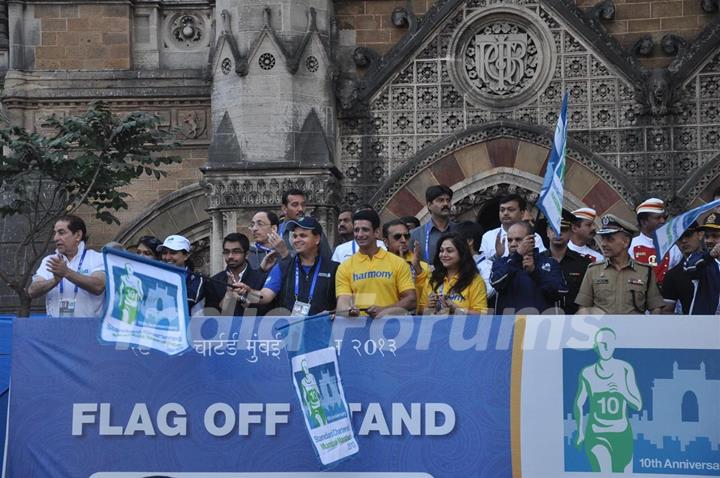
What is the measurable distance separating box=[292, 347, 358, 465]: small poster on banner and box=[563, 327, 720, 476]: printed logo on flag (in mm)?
1480

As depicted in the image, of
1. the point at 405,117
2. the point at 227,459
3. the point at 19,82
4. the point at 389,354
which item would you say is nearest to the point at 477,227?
the point at 389,354

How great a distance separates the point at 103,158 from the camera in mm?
16438

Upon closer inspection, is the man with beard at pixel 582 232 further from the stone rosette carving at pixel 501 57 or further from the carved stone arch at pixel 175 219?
the carved stone arch at pixel 175 219

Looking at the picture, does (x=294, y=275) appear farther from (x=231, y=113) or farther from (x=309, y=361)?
(x=231, y=113)

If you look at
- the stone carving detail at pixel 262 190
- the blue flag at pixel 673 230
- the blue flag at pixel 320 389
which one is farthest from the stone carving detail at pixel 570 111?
the blue flag at pixel 320 389

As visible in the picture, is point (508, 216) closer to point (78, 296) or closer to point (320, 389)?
point (320, 389)

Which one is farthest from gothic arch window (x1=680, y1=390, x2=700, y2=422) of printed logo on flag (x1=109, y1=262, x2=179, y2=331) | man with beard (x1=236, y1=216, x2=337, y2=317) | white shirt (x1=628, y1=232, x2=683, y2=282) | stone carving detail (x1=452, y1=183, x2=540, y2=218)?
stone carving detail (x1=452, y1=183, x2=540, y2=218)

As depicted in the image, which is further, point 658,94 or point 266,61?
point 266,61

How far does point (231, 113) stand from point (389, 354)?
7.32 metres

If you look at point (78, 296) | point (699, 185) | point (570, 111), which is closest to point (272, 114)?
point (570, 111)

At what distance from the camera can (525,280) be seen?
10945 mm

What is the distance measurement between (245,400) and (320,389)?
62 cm

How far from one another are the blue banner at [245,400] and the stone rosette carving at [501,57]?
7.31m

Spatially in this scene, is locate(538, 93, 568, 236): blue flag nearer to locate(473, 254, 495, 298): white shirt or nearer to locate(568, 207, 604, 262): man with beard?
locate(473, 254, 495, 298): white shirt
